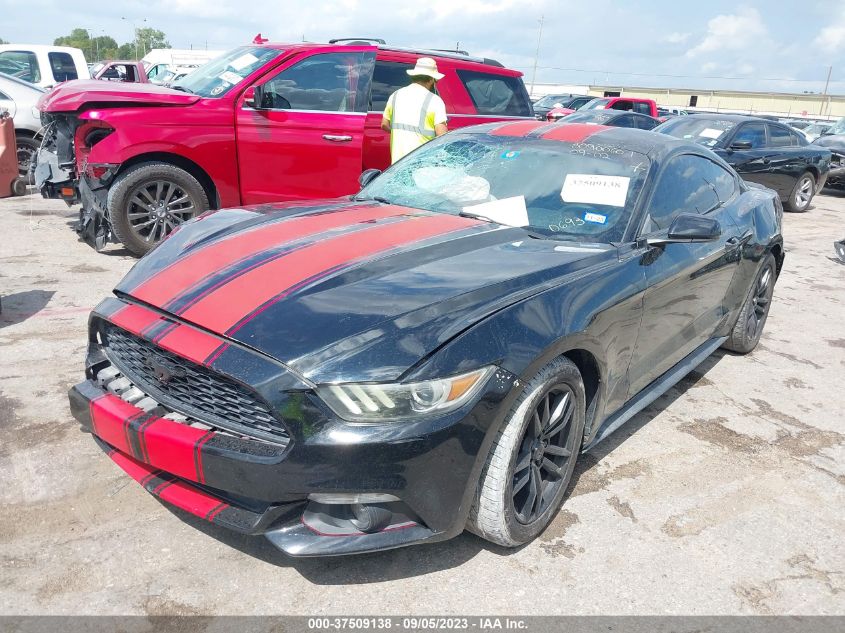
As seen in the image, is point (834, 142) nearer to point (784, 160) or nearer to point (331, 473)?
point (784, 160)

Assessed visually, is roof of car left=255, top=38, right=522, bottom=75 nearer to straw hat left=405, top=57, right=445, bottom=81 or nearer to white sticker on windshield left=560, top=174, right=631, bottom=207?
straw hat left=405, top=57, right=445, bottom=81

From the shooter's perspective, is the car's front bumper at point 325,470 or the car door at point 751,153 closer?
the car's front bumper at point 325,470

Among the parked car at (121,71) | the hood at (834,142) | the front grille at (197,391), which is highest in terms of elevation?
the parked car at (121,71)

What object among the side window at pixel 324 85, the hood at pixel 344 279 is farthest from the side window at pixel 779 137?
the hood at pixel 344 279

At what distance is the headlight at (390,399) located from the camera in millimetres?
2137

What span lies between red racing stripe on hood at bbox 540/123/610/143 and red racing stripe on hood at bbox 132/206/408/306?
969mm

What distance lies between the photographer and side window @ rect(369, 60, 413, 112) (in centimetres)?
676

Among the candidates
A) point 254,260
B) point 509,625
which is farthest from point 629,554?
point 254,260

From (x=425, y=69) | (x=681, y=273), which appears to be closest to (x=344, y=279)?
(x=681, y=273)

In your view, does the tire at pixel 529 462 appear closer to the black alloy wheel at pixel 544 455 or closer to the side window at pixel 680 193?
the black alloy wheel at pixel 544 455

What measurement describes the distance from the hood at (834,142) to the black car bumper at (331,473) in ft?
49.9

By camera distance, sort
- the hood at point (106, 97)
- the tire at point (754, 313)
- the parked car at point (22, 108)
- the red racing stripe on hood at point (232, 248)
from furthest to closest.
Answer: the parked car at point (22, 108)
the hood at point (106, 97)
the tire at point (754, 313)
the red racing stripe on hood at point (232, 248)

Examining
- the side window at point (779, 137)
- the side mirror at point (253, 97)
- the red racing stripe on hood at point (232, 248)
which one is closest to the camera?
the red racing stripe on hood at point (232, 248)

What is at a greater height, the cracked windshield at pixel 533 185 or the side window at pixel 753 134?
the cracked windshield at pixel 533 185
